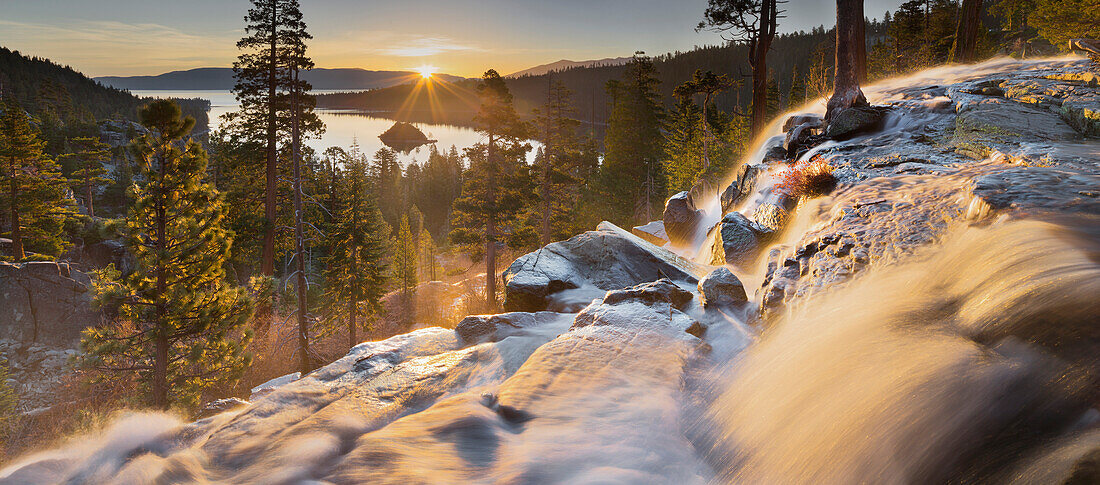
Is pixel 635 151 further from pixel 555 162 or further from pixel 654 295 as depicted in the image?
pixel 654 295

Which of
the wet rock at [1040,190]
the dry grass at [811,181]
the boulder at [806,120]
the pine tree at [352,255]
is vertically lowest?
the pine tree at [352,255]

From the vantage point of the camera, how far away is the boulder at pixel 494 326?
9.08m

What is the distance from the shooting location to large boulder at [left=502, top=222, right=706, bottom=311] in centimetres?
1182

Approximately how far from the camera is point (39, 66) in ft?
372

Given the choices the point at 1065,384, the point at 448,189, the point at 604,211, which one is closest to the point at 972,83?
the point at 1065,384

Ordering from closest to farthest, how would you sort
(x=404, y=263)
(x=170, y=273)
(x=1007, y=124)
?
1. (x=1007, y=124)
2. (x=170, y=273)
3. (x=404, y=263)

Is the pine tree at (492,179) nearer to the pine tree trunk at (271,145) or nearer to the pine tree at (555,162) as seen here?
the pine tree at (555,162)

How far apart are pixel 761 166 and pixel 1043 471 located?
1226 cm

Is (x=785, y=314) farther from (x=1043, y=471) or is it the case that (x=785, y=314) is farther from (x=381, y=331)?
(x=381, y=331)

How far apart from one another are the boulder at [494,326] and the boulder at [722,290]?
337 centimetres

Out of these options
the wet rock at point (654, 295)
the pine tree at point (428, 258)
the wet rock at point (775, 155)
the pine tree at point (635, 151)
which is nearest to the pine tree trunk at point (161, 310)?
the wet rock at point (654, 295)

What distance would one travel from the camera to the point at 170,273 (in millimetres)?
16547

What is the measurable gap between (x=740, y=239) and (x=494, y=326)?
5835mm

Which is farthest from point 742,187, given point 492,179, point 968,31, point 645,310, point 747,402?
point 968,31
